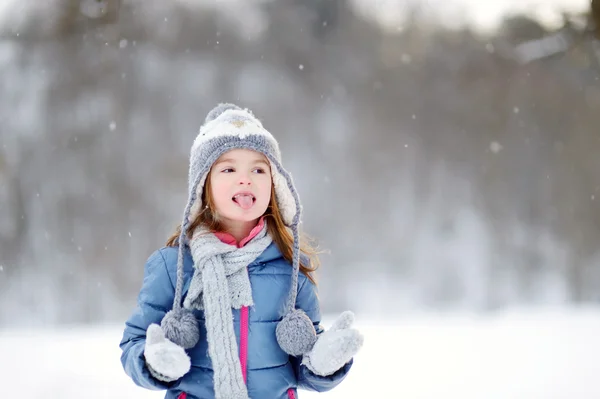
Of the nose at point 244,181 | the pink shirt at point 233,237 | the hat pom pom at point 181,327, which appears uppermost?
the nose at point 244,181

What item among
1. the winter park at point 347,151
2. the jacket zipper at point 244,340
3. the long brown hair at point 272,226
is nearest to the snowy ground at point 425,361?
the winter park at point 347,151

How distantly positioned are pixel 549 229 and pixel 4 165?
4108 mm

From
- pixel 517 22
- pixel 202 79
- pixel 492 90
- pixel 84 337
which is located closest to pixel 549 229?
pixel 492 90

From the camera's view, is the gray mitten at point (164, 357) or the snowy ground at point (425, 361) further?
the snowy ground at point (425, 361)

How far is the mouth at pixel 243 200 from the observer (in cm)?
109

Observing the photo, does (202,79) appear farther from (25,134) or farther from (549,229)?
(549,229)

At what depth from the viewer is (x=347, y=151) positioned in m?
4.56

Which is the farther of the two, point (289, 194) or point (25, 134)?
point (25, 134)

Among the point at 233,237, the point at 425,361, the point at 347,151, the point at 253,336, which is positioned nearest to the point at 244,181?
the point at 233,237

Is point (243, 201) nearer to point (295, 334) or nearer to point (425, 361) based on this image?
point (295, 334)

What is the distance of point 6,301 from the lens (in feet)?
12.9

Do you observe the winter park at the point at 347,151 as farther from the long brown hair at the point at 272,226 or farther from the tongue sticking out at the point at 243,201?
the tongue sticking out at the point at 243,201

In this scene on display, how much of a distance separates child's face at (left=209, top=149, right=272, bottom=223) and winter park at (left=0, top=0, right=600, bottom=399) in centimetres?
214

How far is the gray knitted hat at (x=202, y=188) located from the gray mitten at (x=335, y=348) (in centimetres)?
3
